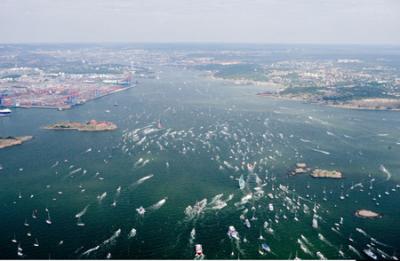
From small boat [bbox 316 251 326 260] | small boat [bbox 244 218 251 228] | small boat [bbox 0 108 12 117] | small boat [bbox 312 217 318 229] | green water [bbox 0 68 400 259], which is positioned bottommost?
small boat [bbox 0 108 12 117]

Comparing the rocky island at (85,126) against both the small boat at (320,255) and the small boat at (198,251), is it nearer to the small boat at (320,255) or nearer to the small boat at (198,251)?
the small boat at (198,251)

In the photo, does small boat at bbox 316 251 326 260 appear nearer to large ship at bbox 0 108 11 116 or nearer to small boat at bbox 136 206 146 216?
small boat at bbox 136 206 146 216

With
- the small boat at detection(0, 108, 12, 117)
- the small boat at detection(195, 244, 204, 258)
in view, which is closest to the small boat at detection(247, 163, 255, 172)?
the small boat at detection(195, 244, 204, 258)

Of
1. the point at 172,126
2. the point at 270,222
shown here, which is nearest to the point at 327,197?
the point at 270,222

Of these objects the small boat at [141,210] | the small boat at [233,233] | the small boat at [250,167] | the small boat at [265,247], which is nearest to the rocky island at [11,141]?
the small boat at [141,210]

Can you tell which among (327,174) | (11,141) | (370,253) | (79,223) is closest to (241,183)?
(327,174)

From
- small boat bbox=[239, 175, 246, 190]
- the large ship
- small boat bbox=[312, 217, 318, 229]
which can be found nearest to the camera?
small boat bbox=[312, 217, 318, 229]

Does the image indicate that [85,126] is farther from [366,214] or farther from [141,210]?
[366,214]

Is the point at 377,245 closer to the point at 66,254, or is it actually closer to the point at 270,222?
the point at 270,222
